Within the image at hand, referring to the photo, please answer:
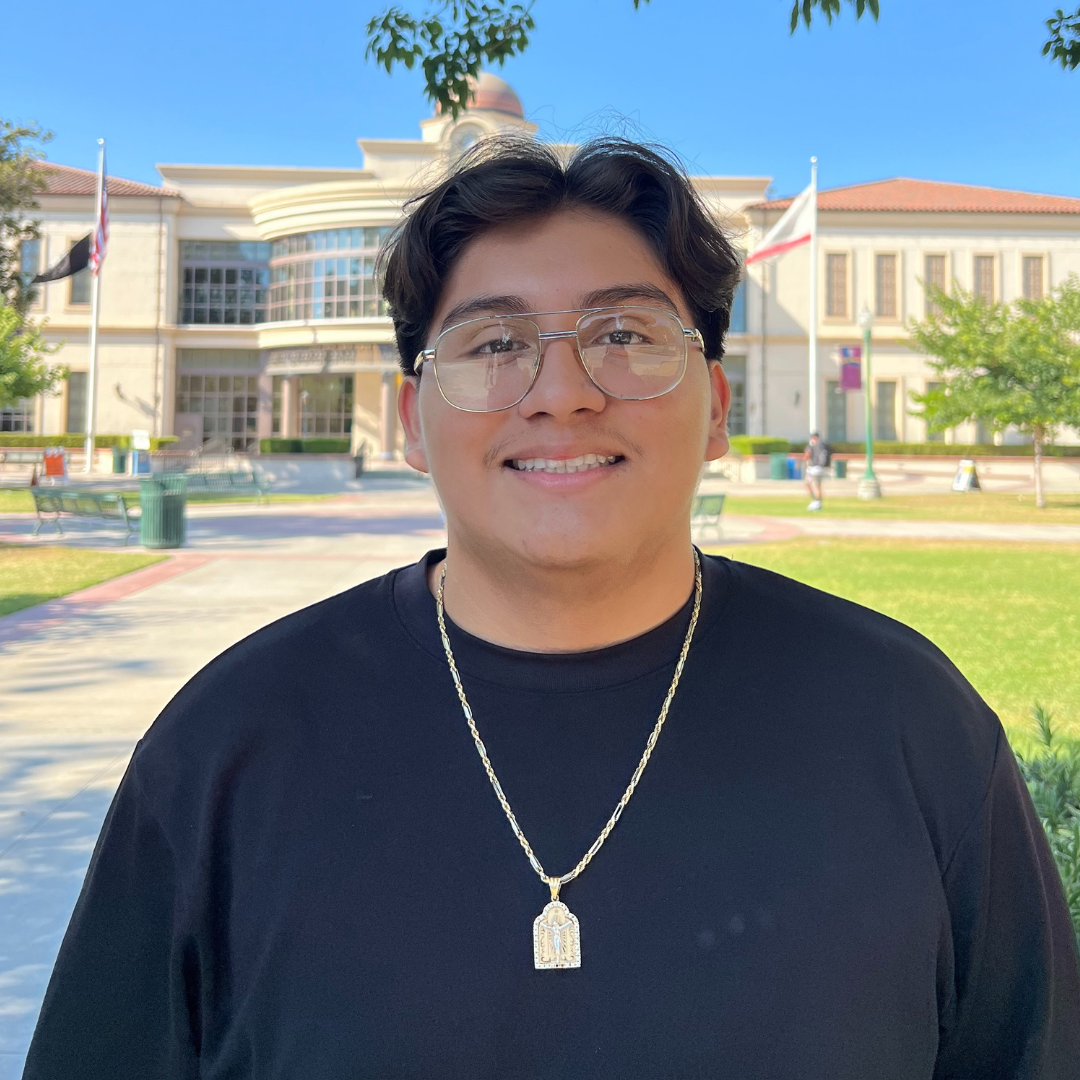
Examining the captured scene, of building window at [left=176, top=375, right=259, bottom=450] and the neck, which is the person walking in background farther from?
building window at [left=176, top=375, right=259, bottom=450]

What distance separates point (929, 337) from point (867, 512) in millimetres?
6996

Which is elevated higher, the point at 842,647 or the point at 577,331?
the point at 577,331

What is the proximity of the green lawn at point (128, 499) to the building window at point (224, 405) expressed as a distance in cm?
Answer: 1726

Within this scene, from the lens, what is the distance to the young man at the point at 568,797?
131cm

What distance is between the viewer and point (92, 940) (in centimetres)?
146

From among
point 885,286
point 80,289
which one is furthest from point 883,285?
point 80,289

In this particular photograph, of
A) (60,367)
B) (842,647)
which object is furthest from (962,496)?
(842,647)

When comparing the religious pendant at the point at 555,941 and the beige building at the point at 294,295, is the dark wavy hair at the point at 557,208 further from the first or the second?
the beige building at the point at 294,295

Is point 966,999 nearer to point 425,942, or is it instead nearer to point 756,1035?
point 756,1035

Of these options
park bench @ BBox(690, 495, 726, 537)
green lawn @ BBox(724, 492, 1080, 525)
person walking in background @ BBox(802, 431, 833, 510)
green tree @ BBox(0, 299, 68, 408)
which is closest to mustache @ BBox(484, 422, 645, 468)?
park bench @ BBox(690, 495, 726, 537)

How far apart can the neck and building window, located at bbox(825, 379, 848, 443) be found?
47935mm

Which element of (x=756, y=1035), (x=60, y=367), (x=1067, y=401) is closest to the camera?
(x=756, y=1035)

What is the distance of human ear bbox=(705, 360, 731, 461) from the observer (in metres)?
1.83

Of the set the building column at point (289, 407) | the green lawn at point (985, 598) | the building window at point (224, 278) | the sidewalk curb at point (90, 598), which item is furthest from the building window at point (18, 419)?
the green lawn at point (985, 598)
